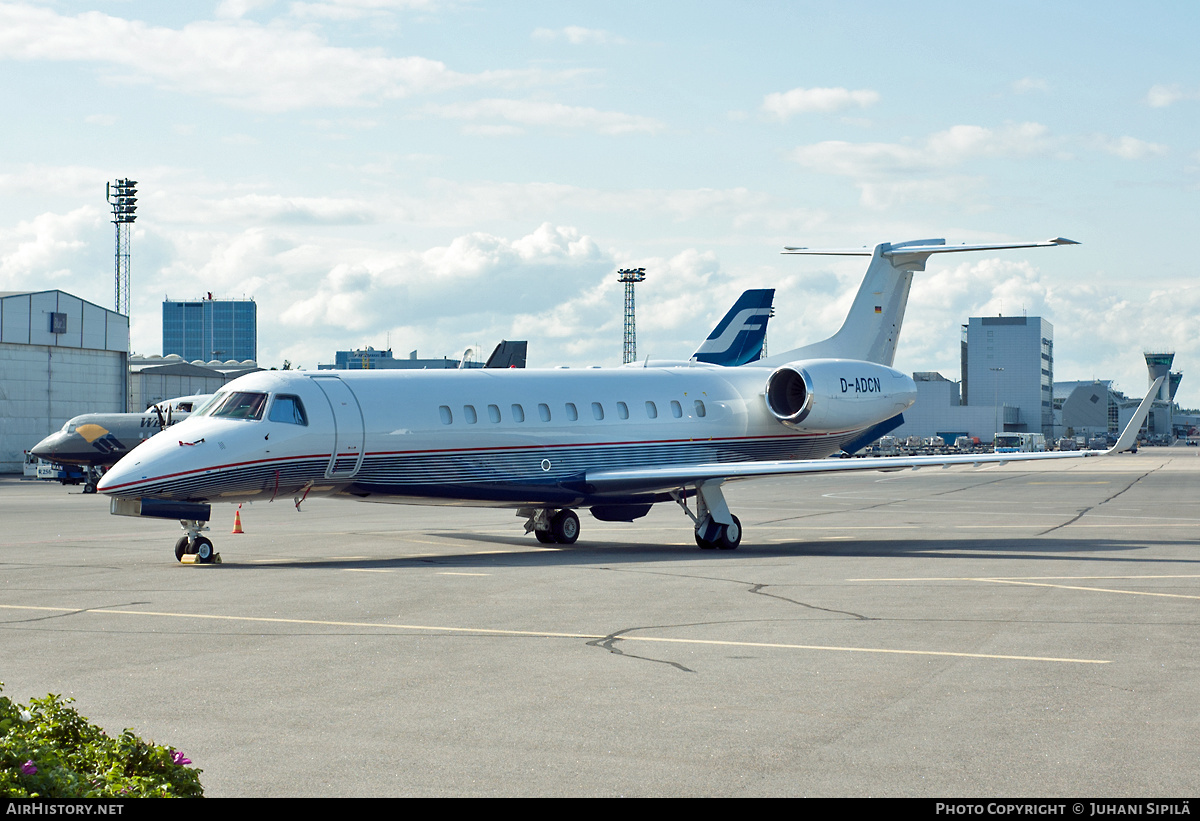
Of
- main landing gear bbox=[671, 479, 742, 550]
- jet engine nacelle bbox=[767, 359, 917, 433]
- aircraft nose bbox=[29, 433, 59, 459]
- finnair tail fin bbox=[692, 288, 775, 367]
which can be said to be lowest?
main landing gear bbox=[671, 479, 742, 550]

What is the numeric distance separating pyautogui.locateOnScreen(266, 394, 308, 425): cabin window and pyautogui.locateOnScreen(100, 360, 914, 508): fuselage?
0.02 metres

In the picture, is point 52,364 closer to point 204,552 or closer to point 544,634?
point 204,552

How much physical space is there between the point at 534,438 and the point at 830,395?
7.23m

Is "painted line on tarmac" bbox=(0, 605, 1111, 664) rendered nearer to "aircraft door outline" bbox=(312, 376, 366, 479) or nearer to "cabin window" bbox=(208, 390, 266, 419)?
"cabin window" bbox=(208, 390, 266, 419)

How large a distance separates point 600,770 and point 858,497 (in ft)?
125

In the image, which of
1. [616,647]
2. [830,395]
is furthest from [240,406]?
[830,395]

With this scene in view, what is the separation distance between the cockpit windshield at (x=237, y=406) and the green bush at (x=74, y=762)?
15478mm

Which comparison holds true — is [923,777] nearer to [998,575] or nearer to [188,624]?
[188,624]

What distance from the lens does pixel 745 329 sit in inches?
2058

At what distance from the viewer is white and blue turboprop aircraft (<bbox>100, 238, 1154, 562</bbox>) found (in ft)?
67.0

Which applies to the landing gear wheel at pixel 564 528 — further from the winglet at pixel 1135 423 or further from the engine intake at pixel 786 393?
the winglet at pixel 1135 423

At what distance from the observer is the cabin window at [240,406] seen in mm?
20906

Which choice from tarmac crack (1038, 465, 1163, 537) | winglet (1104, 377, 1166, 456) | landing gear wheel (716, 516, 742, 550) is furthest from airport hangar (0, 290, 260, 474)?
winglet (1104, 377, 1166, 456)

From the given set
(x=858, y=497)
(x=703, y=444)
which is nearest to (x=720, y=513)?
(x=703, y=444)
